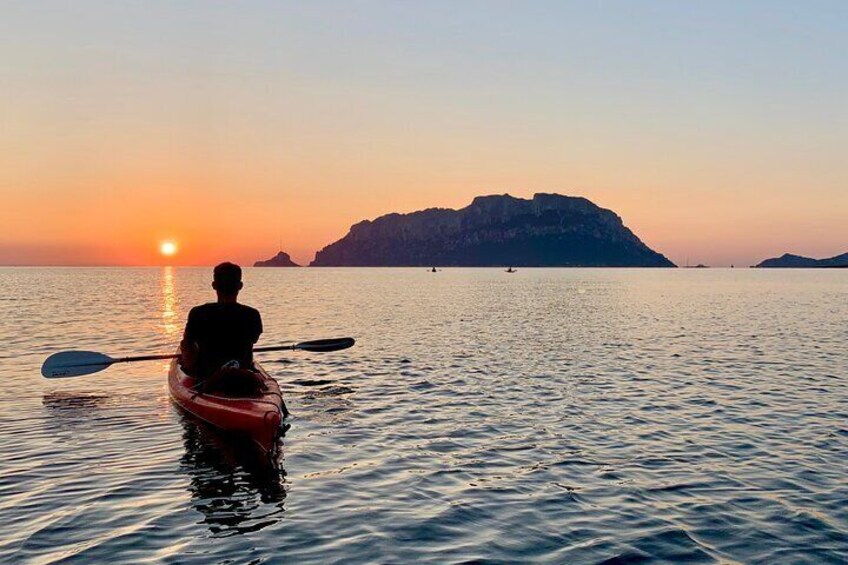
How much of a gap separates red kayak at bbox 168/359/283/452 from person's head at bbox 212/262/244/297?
2.20m

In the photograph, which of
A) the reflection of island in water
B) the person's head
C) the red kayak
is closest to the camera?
the reflection of island in water

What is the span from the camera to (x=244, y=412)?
43.5 ft

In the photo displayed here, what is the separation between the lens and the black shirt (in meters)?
14.4

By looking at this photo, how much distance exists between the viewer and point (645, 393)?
1988 centimetres

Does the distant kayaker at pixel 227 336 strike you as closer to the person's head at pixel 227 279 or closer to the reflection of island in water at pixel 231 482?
the person's head at pixel 227 279

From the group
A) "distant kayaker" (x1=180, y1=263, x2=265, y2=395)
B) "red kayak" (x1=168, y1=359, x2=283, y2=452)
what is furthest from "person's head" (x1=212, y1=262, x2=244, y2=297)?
"red kayak" (x1=168, y1=359, x2=283, y2=452)

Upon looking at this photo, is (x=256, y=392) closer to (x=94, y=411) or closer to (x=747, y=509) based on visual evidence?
(x=94, y=411)

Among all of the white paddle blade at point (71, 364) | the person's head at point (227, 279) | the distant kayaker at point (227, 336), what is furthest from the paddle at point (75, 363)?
the person's head at point (227, 279)

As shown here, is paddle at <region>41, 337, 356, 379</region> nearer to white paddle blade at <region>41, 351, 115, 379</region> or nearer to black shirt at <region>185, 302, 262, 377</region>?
white paddle blade at <region>41, 351, 115, 379</region>

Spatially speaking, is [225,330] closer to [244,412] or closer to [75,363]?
[244,412]

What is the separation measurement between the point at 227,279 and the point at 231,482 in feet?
14.1

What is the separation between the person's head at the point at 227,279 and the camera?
44.9 ft

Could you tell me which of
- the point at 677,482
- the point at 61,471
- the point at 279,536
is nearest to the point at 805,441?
the point at 677,482

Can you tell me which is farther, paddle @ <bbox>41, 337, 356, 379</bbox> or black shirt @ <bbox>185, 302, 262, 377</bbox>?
paddle @ <bbox>41, 337, 356, 379</bbox>
